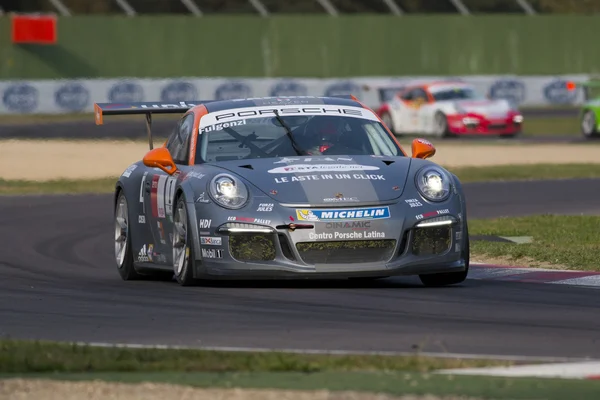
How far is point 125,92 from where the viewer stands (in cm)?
4053

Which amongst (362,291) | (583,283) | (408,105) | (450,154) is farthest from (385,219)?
(408,105)

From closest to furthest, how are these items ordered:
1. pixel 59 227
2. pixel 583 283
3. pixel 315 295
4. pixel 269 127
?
pixel 315 295
pixel 583 283
pixel 269 127
pixel 59 227

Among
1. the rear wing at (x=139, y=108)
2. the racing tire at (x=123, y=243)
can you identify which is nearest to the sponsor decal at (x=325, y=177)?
the racing tire at (x=123, y=243)

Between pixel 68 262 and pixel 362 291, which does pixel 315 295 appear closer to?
pixel 362 291

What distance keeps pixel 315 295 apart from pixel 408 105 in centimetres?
2615

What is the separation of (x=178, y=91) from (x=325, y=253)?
31.9 metres

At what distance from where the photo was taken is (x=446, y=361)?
646 cm

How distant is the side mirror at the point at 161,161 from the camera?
1045 cm

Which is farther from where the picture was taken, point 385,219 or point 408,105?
point 408,105

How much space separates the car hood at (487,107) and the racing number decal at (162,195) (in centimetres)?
2292

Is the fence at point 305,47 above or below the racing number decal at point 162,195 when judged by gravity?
below

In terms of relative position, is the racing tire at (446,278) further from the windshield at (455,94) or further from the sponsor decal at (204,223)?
the windshield at (455,94)

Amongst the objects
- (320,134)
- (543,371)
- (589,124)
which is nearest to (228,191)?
(320,134)

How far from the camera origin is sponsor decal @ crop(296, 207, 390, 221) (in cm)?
944
